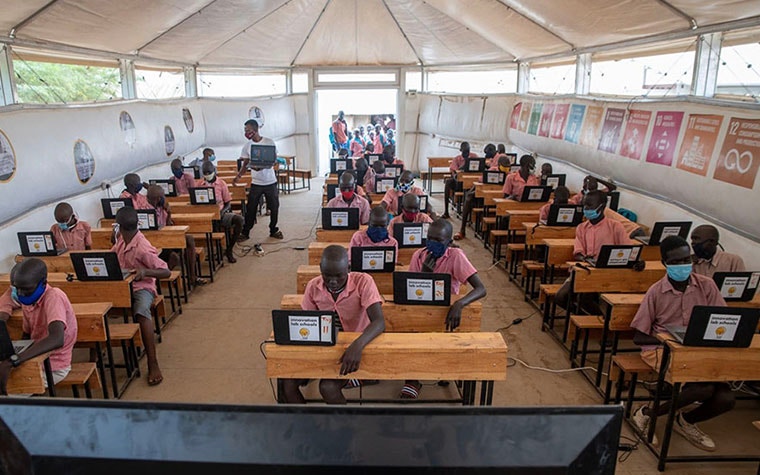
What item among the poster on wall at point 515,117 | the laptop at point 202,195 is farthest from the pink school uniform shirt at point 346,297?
the poster on wall at point 515,117

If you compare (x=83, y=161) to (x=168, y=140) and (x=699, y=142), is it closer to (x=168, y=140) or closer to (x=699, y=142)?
(x=168, y=140)

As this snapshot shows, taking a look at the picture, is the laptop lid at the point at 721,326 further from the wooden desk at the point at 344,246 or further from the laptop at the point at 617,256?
the wooden desk at the point at 344,246

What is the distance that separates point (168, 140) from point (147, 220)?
15.4ft

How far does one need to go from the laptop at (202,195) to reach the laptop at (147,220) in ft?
5.07

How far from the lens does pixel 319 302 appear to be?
3.48m

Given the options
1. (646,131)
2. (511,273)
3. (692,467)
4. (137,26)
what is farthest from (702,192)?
→ (137,26)

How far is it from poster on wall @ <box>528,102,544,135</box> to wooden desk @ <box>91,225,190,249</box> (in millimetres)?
7562

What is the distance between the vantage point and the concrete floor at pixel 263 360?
3.76 m

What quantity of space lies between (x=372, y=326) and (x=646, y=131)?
5.59m

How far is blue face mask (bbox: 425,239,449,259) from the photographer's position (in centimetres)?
404

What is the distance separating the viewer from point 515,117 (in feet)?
38.9

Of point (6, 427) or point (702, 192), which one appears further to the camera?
point (702, 192)

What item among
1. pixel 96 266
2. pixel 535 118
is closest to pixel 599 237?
pixel 96 266

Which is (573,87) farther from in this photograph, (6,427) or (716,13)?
(6,427)
